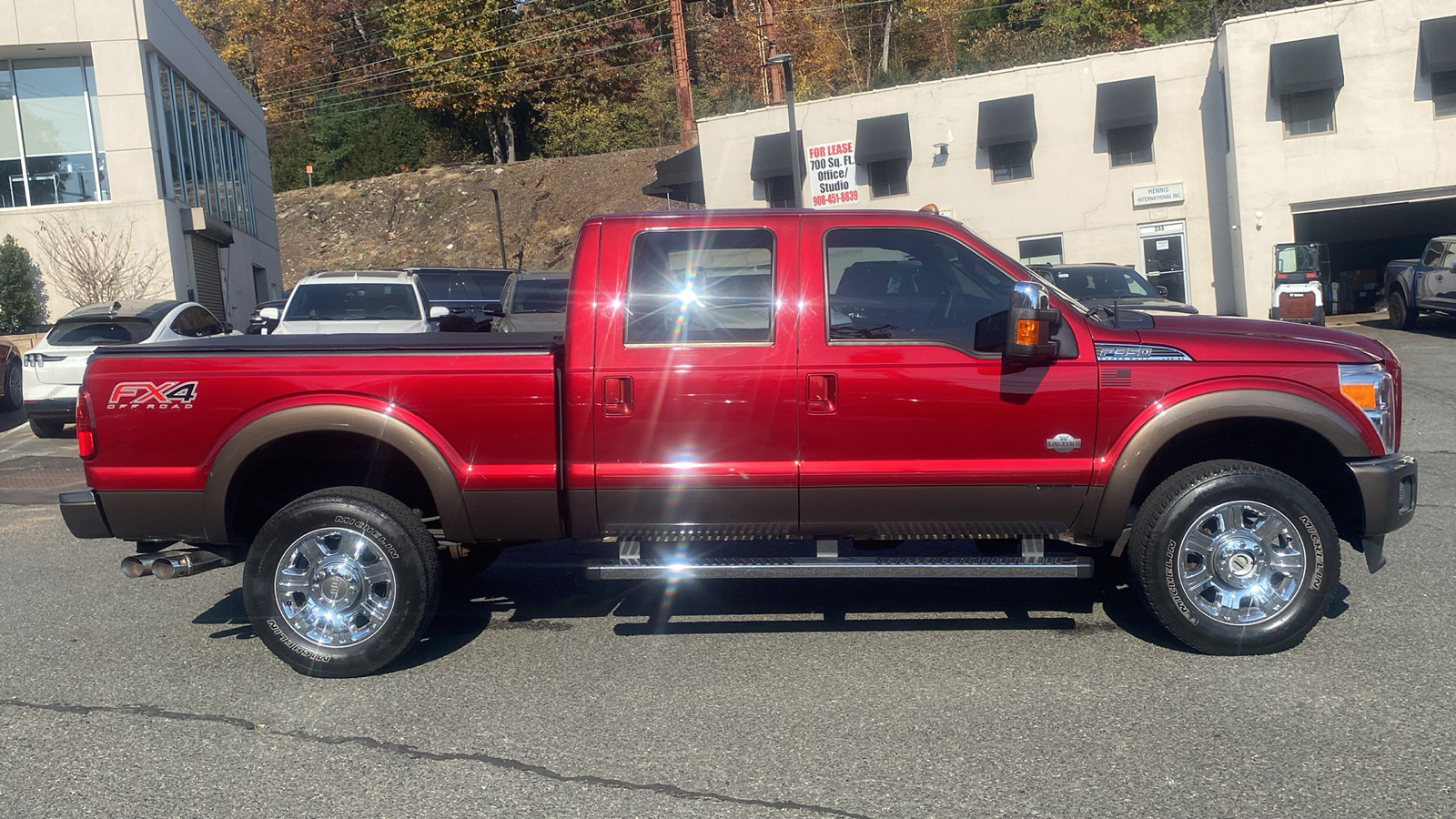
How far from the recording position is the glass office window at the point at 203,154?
2691 centimetres

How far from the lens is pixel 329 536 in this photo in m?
5.21

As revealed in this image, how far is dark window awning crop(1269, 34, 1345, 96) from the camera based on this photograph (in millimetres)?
27156

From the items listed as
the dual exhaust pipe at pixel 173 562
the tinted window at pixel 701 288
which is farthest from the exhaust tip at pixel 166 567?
the tinted window at pixel 701 288

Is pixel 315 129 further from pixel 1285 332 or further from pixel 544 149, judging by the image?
pixel 1285 332

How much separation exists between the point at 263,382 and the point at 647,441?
1.71 m

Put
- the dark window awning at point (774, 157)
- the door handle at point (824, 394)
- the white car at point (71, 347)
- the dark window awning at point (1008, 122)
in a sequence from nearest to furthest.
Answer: the door handle at point (824, 394) → the white car at point (71, 347) → the dark window awning at point (1008, 122) → the dark window awning at point (774, 157)

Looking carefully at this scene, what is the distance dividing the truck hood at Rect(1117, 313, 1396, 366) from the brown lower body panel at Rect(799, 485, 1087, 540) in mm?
770

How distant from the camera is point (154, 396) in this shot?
516 centimetres

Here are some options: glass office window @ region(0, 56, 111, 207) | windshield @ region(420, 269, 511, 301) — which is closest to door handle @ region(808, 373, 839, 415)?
windshield @ region(420, 269, 511, 301)

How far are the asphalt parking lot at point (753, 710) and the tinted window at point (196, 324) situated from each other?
9476mm

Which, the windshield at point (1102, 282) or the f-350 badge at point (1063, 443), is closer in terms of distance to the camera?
the f-350 badge at point (1063, 443)

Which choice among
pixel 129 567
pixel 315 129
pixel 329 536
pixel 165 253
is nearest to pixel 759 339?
pixel 329 536

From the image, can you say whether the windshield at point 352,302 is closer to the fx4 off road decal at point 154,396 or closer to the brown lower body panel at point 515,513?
the fx4 off road decal at point 154,396

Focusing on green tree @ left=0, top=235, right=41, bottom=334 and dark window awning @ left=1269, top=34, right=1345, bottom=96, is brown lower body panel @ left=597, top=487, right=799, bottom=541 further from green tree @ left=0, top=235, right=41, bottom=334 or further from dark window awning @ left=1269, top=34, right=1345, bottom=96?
dark window awning @ left=1269, top=34, right=1345, bottom=96
